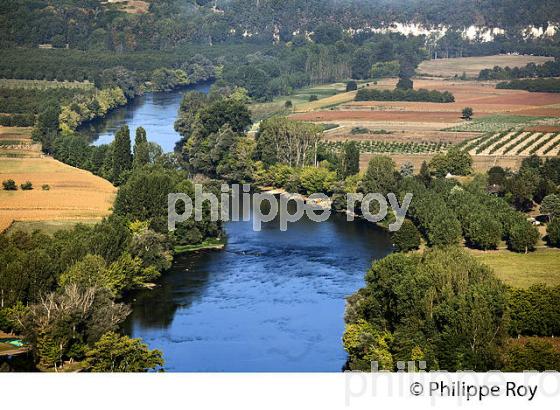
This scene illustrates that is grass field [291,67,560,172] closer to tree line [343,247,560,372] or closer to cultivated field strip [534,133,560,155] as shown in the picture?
cultivated field strip [534,133,560,155]

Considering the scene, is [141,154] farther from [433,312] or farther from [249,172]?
[433,312]

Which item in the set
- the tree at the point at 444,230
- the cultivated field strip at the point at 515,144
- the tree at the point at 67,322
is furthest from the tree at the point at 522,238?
the tree at the point at 67,322

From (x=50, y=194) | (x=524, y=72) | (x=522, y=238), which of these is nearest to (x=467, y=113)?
(x=524, y=72)

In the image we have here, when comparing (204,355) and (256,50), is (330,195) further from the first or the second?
(256,50)

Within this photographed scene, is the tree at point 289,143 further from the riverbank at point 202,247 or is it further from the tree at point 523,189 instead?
the riverbank at point 202,247

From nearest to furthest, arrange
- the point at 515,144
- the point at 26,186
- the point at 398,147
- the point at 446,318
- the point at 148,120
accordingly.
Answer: the point at 446,318, the point at 26,186, the point at 515,144, the point at 398,147, the point at 148,120

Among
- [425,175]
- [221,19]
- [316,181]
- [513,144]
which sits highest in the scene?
[513,144]
